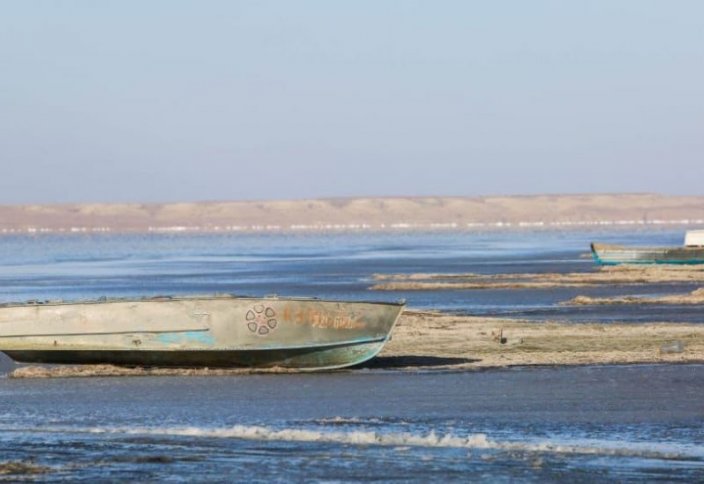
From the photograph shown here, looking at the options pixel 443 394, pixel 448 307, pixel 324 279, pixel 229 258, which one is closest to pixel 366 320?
pixel 443 394

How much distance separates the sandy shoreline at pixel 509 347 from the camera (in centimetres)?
2369

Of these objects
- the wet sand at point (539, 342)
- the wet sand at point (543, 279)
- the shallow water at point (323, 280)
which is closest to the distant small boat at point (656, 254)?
the shallow water at point (323, 280)

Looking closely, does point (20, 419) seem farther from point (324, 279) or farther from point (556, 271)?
point (556, 271)

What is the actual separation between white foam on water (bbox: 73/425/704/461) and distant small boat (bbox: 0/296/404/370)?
530cm

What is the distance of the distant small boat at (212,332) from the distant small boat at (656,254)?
131 feet

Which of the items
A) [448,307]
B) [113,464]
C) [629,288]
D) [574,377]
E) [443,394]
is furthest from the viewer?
[629,288]

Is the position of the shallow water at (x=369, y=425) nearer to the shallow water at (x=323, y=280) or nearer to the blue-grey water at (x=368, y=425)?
the blue-grey water at (x=368, y=425)

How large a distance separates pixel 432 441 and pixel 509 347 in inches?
385

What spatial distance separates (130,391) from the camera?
70.3 feet

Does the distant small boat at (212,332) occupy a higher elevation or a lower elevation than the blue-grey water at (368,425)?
higher

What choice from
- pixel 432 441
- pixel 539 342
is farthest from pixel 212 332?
pixel 432 441

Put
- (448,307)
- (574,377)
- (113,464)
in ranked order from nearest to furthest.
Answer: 1. (113,464)
2. (574,377)
3. (448,307)

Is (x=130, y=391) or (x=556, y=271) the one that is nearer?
(x=130, y=391)

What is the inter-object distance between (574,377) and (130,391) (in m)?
6.14
